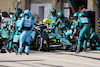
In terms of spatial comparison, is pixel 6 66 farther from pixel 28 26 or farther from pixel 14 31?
pixel 14 31

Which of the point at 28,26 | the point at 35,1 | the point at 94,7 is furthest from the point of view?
the point at 35,1

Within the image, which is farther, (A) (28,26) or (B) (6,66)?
(A) (28,26)

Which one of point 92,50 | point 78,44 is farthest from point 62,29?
point 78,44

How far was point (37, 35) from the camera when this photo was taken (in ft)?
62.7

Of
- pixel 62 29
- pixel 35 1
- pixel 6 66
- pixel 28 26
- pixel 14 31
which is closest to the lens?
pixel 6 66

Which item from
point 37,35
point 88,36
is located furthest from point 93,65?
point 37,35

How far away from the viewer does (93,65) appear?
39.4ft

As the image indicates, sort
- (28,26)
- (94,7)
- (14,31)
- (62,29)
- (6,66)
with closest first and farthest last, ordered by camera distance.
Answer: (6,66) → (28,26) → (14,31) → (62,29) → (94,7)

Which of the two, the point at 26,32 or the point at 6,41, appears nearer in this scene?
the point at 26,32

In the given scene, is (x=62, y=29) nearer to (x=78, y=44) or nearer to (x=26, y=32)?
(x=78, y=44)

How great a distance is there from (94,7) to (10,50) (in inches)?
441

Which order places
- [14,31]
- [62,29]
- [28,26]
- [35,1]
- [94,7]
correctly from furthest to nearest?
[35,1] → [94,7] → [62,29] → [14,31] → [28,26]

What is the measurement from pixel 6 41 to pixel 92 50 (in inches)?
167

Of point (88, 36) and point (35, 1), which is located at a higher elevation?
point (35, 1)
